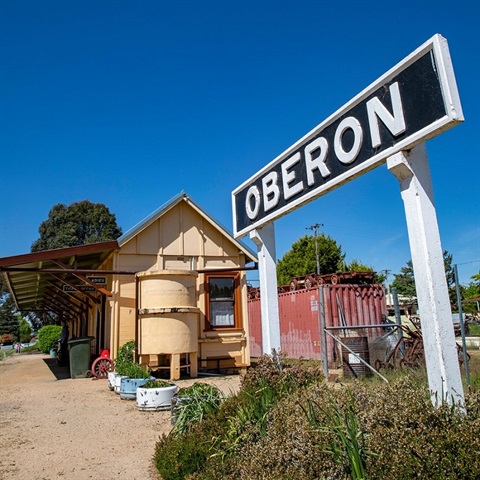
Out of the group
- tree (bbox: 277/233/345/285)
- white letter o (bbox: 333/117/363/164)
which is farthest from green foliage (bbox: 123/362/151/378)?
tree (bbox: 277/233/345/285)

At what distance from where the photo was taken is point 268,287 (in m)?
5.98

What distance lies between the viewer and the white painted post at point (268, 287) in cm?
582

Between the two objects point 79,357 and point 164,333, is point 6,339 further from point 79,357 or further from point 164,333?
point 164,333

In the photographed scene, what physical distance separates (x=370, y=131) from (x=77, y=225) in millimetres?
45538

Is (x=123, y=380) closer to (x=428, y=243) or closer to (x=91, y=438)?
(x=91, y=438)

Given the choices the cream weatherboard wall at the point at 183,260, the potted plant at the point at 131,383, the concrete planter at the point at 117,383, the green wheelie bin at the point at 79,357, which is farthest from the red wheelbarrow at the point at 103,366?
the potted plant at the point at 131,383

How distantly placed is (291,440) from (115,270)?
401 inches

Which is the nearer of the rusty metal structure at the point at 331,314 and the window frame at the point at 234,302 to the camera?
the window frame at the point at 234,302

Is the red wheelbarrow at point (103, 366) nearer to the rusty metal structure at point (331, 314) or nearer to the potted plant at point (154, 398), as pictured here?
the potted plant at point (154, 398)

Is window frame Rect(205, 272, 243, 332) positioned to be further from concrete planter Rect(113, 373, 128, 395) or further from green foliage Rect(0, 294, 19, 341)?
green foliage Rect(0, 294, 19, 341)

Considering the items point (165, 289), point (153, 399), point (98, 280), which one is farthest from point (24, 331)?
point (153, 399)

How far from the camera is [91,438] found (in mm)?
6051

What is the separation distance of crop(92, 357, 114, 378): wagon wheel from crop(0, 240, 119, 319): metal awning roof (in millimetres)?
1949

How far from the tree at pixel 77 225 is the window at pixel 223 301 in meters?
33.6
